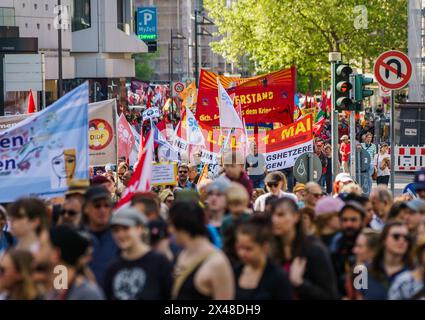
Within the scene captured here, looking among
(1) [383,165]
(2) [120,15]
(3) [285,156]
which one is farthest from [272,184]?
(2) [120,15]

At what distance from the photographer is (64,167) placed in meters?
12.7

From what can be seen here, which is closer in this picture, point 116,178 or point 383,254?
point 383,254

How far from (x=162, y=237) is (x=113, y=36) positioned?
63232 mm

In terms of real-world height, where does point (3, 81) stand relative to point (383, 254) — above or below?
above

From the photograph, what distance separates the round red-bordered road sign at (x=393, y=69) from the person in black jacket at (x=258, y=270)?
997 cm

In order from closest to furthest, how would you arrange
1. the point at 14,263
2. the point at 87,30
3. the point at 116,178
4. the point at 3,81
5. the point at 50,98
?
the point at 14,263
the point at 116,178
the point at 3,81
the point at 50,98
the point at 87,30

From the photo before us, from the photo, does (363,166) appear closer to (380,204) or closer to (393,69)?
(393,69)

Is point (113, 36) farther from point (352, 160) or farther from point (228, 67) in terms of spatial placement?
point (228, 67)

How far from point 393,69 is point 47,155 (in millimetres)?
6879

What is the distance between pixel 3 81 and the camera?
145ft

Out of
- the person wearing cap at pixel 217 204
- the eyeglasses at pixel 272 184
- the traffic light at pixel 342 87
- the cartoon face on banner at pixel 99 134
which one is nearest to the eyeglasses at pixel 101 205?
the person wearing cap at pixel 217 204
